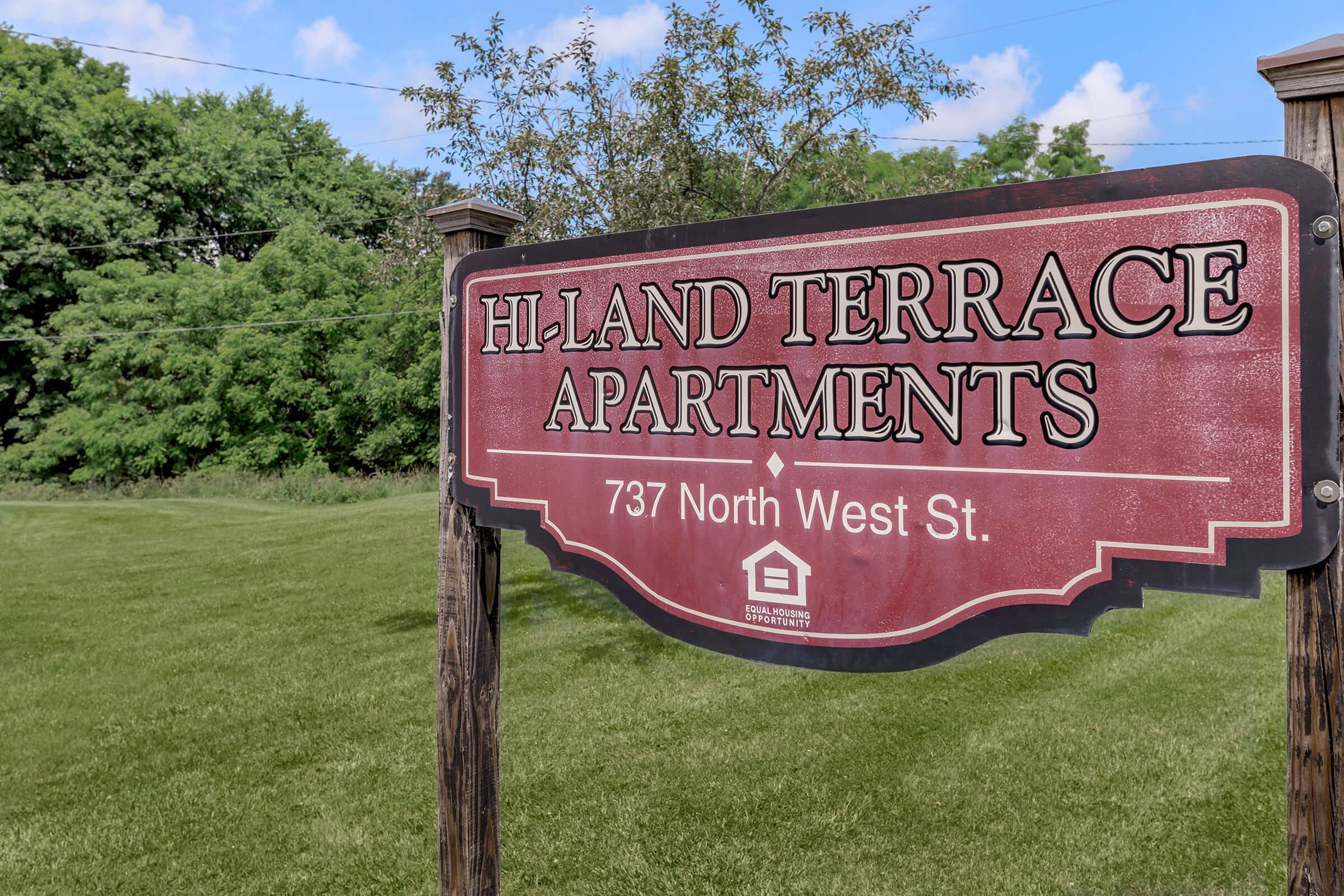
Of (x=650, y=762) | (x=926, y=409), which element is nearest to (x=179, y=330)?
(x=650, y=762)

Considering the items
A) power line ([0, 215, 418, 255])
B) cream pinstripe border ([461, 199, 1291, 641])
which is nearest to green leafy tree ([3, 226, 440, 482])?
power line ([0, 215, 418, 255])

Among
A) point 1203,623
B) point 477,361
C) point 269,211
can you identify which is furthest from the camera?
point 269,211

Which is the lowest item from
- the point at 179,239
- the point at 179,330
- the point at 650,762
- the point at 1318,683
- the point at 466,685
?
the point at 650,762

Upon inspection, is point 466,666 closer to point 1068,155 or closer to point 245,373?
point 245,373

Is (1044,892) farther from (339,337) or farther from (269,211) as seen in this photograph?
(269,211)

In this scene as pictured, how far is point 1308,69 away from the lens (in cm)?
161

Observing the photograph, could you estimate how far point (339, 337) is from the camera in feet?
80.5

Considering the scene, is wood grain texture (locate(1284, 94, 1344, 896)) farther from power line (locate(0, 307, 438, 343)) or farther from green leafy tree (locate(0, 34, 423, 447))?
green leafy tree (locate(0, 34, 423, 447))

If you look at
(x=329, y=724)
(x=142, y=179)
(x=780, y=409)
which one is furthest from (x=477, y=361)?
(x=142, y=179)

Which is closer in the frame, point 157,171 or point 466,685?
point 466,685

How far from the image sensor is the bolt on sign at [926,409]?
1631 millimetres

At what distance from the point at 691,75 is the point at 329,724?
5.07 m

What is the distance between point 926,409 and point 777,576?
19.8 inches

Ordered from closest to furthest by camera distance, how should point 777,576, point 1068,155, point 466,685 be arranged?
1. point 777,576
2. point 466,685
3. point 1068,155
